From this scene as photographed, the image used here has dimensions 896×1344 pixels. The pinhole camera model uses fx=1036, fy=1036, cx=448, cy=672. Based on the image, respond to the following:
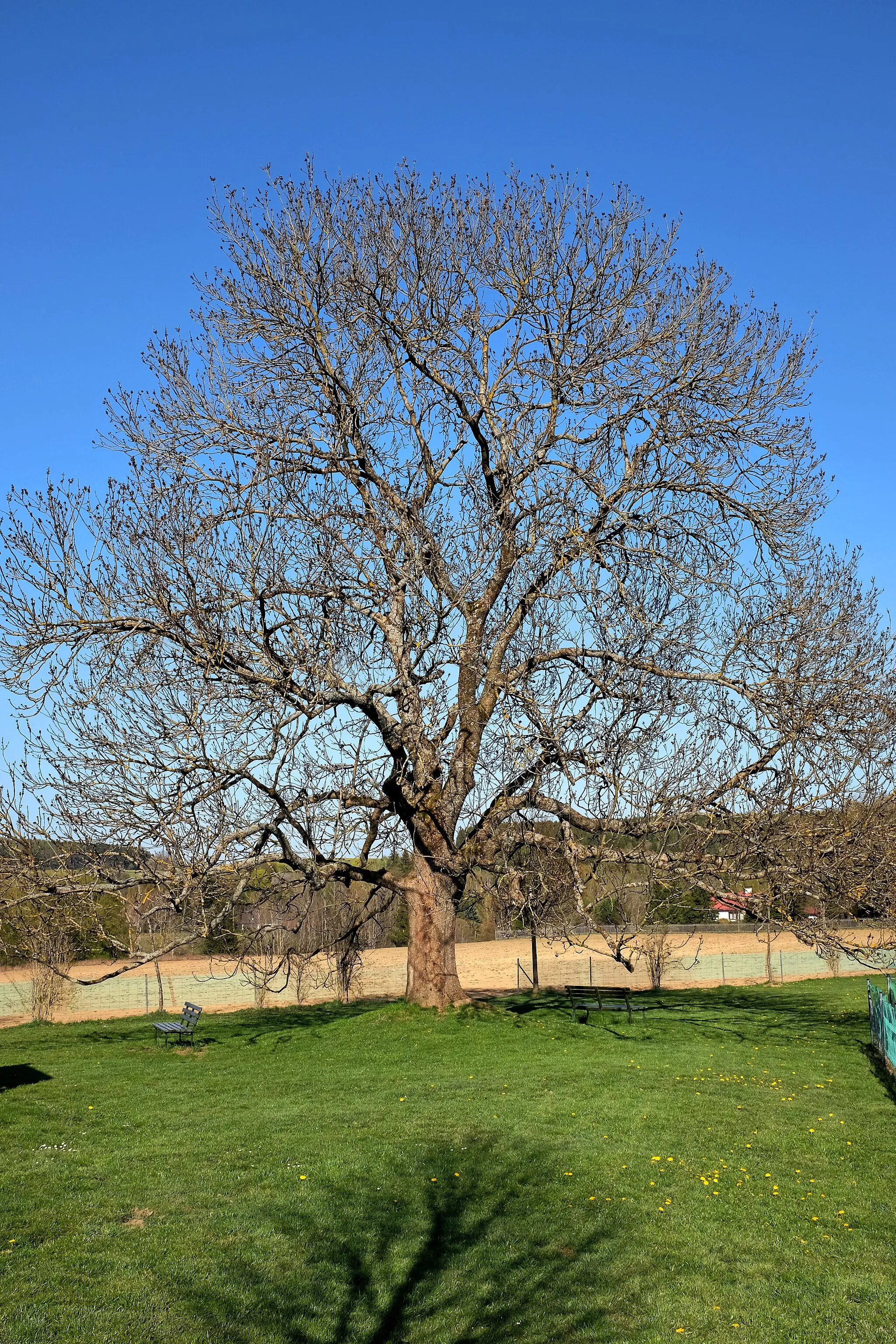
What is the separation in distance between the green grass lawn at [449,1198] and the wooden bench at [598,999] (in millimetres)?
4209

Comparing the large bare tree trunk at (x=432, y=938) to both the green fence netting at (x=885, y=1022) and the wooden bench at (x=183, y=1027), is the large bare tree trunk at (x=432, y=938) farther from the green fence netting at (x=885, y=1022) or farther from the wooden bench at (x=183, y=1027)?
the green fence netting at (x=885, y=1022)

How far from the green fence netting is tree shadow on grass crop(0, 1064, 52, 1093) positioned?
10.7 m

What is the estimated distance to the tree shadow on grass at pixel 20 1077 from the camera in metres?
12.8

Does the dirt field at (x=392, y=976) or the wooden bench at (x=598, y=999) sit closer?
the wooden bench at (x=598, y=999)

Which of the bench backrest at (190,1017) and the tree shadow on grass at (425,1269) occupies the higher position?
the bench backrest at (190,1017)

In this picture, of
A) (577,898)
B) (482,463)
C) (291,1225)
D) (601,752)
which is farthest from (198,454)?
(291,1225)

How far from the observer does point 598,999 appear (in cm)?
1919

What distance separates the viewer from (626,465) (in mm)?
16844

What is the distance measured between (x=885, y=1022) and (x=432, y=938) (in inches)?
276

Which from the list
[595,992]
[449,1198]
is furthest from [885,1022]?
[449,1198]

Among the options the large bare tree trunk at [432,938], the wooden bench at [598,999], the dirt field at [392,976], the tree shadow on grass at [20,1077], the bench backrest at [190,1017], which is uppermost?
the large bare tree trunk at [432,938]

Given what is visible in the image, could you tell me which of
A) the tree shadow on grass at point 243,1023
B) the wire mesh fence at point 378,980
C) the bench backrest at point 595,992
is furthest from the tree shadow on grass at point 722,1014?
the tree shadow on grass at point 243,1023

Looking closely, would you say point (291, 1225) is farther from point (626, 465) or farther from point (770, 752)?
point (626, 465)

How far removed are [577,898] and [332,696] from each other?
14.6 ft
